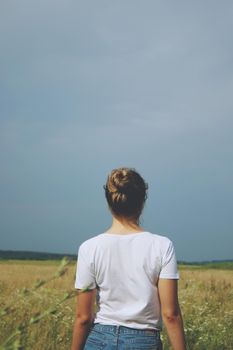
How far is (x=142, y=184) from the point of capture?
3.63m

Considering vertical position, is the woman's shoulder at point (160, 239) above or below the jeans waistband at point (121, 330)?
above

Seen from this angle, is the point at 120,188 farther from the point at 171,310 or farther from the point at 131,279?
the point at 171,310

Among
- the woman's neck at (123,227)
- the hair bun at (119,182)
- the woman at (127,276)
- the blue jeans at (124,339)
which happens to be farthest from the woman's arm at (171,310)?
the hair bun at (119,182)

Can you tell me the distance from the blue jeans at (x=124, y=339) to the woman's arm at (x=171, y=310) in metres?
0.11

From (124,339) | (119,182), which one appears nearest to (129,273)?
(124,339)

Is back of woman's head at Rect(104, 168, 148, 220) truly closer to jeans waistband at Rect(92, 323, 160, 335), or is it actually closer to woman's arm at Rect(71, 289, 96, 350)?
woman's arm at Rect(71, 289, 96, 350)

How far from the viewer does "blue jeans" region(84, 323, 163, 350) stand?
3514mm

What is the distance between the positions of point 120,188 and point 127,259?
384mm

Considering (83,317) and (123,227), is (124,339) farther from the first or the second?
(123,227)

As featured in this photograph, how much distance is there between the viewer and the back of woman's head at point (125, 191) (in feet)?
11.8

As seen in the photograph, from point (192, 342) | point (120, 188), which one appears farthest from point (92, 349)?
point (192, 342)

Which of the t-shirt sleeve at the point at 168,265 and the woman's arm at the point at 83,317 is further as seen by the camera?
the woman's arm at the point at 83,317

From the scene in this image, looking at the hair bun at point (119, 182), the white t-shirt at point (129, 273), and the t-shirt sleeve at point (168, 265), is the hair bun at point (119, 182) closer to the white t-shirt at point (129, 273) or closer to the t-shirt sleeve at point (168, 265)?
the white t-shirt at point (129, 273)

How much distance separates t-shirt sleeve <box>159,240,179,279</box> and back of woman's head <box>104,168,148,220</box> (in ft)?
0.89
